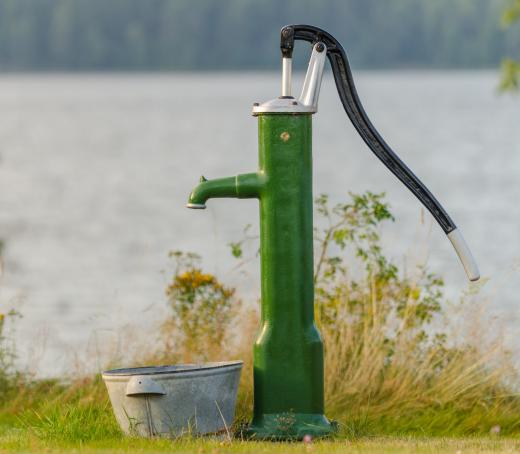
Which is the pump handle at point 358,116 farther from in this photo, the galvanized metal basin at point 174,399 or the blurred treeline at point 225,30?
the blurred treeline at point 225,30

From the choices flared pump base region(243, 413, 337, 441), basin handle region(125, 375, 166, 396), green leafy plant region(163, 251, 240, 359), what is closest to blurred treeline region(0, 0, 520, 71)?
green leafy plant region(163, 251, 240, 359)

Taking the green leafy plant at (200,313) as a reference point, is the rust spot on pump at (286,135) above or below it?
above

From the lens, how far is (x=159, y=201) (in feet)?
98.9

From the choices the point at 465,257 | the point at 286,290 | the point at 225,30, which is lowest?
the point at 286,290

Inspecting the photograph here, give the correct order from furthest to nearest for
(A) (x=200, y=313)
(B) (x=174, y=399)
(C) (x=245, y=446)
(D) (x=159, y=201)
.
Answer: (D) (x=159, y=201)
(A) (x=200, y=313)
(B) (x=174, y=399)
(C) (x=245, y=446)

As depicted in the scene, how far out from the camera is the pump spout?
6445mm

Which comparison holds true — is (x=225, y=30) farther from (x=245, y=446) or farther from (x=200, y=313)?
(x=245, y=446)

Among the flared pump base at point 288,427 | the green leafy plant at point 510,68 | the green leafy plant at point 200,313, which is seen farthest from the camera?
the green leafy plant at point 510,68

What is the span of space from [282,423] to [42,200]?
2720 centimetres

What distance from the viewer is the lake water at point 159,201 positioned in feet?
48.6

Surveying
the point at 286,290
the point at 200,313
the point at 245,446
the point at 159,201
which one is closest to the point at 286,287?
the point at 286,290

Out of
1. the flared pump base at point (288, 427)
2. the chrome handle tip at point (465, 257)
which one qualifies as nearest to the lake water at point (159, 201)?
the chrome handle tip at point (465, 257)

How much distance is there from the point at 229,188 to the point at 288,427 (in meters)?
1.23

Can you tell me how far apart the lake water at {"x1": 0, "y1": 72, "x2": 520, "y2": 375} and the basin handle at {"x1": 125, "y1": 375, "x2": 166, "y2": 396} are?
2.61 m
